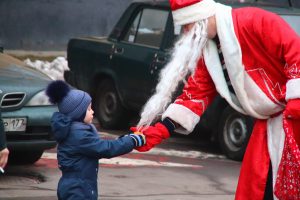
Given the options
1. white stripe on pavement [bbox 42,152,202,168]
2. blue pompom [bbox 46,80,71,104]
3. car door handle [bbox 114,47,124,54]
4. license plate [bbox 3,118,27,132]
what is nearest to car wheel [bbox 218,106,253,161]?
white stripe on pavement [bbox 42,152,202,168]

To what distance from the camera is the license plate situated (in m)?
8.05

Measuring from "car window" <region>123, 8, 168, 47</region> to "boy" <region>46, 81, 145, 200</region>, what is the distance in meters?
5.56

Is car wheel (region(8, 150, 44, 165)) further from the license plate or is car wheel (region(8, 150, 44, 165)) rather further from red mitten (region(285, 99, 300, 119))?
red mitten (region(285, 99, 300, 119))

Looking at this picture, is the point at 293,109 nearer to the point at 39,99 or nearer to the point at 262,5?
the point at 39,99

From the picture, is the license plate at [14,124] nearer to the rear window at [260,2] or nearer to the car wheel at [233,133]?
the car wheel at [233,133]

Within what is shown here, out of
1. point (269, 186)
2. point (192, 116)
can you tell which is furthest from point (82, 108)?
point (269, 186)

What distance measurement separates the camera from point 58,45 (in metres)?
17.8

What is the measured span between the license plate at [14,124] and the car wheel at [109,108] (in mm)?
3561

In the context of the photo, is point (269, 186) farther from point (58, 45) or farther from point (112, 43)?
point (58, 45)

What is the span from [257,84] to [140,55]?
6.02m

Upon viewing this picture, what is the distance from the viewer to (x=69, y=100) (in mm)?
5402

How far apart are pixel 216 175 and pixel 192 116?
3.85m

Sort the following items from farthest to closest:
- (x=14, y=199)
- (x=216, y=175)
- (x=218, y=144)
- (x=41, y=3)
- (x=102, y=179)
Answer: (x=41, y=3), (x=218, y=144), (x=216, y=175), (x=102, y=179), (x=14, y=199)

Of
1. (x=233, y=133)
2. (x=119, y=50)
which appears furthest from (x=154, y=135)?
(x=119, y=50)
